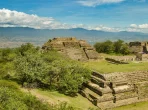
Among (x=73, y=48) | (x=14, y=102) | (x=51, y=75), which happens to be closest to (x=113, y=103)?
(x=51, y=75)

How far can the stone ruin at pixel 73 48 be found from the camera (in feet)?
132

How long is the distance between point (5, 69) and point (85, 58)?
16.2 meters

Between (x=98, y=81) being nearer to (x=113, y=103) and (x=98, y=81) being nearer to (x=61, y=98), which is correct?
(x=113, y=103)

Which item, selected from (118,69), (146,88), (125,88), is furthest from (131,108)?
(118,69)

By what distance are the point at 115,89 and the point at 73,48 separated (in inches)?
833

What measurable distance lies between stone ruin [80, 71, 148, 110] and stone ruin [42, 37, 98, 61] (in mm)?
15906

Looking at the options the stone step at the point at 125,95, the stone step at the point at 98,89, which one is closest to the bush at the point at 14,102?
the stone step at the point at 98,89

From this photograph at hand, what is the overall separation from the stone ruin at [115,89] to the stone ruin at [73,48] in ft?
52.2

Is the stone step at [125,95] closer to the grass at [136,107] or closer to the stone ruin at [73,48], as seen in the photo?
the grass at [136,107]

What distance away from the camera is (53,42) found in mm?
41844

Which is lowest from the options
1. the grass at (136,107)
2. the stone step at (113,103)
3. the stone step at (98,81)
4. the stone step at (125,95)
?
the grass at (136,107)

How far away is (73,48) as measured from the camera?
1649 inches

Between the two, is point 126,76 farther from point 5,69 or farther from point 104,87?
point 5,69

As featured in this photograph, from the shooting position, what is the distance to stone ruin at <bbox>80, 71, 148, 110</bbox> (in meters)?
20.9
